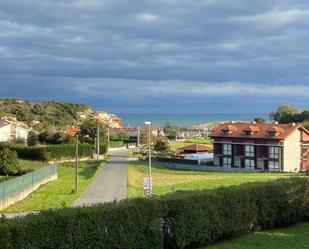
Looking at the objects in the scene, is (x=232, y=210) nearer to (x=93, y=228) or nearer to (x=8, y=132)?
(x=93, y=228)

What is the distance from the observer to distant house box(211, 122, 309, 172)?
93.7 metres

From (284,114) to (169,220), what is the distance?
148791mm

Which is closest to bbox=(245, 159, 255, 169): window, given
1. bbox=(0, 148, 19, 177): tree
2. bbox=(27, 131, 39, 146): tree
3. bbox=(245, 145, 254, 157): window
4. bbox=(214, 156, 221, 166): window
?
bbox=(245, 145, 254, 157): window

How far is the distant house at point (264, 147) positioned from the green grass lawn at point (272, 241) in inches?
2965

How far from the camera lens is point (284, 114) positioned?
524 ft

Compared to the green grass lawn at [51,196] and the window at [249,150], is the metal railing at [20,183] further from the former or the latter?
the window at [249,150]

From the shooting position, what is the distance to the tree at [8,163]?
6309cm

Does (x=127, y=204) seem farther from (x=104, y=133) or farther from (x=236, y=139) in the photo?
(x=104, y=133)

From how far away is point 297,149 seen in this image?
95.7m

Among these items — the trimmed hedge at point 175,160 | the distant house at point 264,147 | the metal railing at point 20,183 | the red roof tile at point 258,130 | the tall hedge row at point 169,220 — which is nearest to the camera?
the tall hedge row at point 169,220

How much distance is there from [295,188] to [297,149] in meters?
77.8

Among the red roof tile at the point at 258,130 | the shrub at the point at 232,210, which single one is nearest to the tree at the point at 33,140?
the red roof tile at the point at 258,130

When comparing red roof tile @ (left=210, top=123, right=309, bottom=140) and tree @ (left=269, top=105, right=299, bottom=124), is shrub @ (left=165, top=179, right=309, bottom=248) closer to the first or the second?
red roof tile @ (left=210, top=123, right=309, bottom=140)

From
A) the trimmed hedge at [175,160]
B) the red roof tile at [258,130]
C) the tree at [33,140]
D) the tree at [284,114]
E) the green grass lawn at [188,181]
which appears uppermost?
the tree at [284,114]
